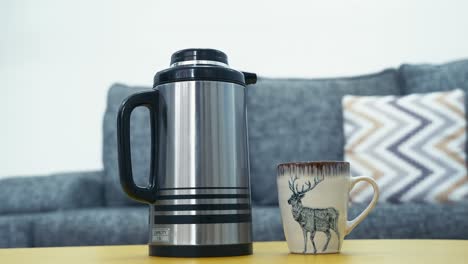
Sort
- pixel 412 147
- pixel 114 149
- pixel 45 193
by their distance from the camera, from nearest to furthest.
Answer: pixel 412 147 < pixel 45 193 < pixel 114 149

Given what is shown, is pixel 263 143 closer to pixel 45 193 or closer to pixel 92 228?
pixel 92 228

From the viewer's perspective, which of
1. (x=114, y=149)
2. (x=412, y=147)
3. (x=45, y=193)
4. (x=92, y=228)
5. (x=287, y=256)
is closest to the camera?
(x=287, y=256)

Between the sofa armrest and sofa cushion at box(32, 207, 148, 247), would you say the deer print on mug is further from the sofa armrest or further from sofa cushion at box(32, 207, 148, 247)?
the sofa armrest

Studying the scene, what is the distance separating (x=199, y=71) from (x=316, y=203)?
0.65ft

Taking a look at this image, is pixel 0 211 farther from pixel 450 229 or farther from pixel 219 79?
pixel 219 79

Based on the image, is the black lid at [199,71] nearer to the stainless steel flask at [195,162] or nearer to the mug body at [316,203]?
the stainless steel flask at [195,162]

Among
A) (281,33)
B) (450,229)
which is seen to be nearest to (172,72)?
(450,229)

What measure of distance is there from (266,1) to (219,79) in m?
2.01

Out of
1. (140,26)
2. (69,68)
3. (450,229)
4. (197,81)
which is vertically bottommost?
(450,229)

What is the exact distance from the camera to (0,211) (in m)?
2.04

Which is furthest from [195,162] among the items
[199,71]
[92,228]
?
[92,228]

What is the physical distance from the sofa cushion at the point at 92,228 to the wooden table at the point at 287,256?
0.91 meters

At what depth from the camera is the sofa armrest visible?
2021mm

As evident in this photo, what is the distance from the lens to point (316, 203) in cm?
65
